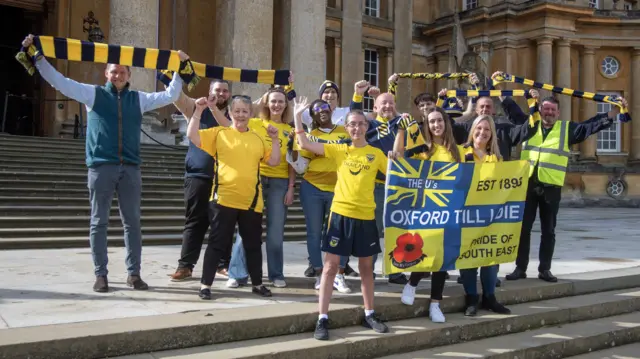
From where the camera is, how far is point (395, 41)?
86.1 ft

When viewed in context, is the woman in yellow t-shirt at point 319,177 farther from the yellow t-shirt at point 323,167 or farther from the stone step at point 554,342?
the stone step at point 554,342

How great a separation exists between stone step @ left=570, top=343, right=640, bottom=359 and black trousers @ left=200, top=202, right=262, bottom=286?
9.43 ft

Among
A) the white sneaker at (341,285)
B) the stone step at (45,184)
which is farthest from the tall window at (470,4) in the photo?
the white sneaker at (341,285)

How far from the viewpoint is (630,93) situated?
30969mm

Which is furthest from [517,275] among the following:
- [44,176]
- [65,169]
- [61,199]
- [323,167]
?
[65,169]

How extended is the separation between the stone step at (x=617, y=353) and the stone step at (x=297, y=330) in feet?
0.48

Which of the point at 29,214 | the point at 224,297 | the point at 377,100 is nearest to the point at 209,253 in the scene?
the point at 224,297

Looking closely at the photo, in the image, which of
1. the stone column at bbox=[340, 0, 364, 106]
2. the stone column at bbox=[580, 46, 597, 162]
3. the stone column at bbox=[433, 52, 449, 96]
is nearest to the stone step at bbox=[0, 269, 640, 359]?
the stone column at bbox=[340, 0, 364, 106]

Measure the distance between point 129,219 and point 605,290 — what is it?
5.17 meters

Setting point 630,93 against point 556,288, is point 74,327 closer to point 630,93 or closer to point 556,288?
point 556,288

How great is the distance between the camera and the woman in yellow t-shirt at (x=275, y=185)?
18.9 ft

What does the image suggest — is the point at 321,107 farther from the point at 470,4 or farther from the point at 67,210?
the point at 470,4

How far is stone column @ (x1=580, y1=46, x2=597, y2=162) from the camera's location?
30.0 metres

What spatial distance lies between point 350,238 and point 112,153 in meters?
2.27
